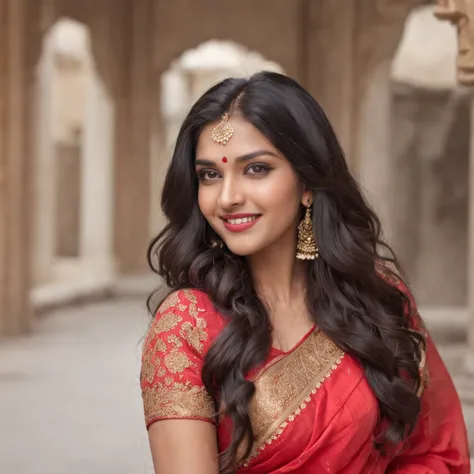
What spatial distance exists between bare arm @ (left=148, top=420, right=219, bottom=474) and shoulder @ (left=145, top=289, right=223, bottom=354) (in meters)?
0.15

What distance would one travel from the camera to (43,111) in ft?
42.5

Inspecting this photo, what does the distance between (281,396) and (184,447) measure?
23 cm

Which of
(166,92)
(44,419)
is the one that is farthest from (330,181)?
(166,92)

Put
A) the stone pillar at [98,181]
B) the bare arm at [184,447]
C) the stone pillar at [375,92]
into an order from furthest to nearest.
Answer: the stone pillar at [98,181] → the stone pillar at [375,92] → the bare arm at [184,447]

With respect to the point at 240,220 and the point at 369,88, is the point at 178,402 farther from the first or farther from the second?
the point at 369,88

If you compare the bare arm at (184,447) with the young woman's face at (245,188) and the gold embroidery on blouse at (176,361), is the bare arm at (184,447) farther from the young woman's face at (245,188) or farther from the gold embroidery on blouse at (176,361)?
the young woman's face at (245,188)

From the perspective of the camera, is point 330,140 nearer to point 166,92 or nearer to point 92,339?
point 92,339

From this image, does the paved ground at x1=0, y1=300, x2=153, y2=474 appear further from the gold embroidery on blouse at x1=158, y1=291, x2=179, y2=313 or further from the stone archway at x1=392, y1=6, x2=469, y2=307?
the stone archway at x1=392, y1=6, x2=469, y2=307

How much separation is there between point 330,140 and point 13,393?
4.27m

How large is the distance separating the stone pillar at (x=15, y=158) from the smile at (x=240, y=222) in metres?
6.09

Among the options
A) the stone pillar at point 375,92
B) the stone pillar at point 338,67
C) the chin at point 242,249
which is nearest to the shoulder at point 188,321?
the chin at point 242,249

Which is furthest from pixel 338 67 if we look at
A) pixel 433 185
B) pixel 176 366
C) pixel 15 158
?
pixel 176 366

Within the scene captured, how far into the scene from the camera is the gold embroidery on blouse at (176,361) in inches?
74.7

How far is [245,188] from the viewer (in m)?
1.96
